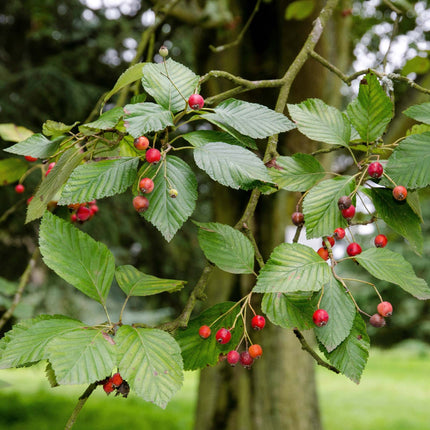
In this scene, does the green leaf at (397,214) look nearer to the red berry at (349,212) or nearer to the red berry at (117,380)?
the red berry at (349,212)

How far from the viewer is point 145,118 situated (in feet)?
2.41

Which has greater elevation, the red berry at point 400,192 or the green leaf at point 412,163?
the green leaf at point 412,163

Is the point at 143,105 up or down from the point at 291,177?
up

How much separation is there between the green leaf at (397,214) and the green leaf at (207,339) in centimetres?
32

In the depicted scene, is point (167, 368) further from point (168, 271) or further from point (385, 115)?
point (168, 271)

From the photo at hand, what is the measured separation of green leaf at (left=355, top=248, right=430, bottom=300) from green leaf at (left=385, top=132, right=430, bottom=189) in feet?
0.41

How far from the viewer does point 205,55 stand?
12.5 ft

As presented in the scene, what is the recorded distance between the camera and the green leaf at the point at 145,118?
71cm

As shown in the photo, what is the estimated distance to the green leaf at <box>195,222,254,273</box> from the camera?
84cm

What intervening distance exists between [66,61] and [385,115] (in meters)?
5.90

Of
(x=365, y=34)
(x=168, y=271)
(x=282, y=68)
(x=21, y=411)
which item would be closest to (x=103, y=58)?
(x=168, y=271)

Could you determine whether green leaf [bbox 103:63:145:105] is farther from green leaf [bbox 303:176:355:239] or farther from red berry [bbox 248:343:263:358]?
red berry [bbox 248:343:263:358]

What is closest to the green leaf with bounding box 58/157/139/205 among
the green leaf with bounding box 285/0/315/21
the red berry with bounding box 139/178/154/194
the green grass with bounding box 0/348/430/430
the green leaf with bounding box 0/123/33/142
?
the red berry with bounding box 139/178/154/194

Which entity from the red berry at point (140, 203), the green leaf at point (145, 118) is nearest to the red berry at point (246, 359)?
the red berry at point (140, 203)
